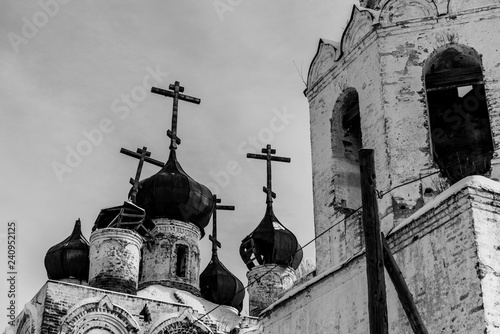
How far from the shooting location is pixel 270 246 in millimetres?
19625

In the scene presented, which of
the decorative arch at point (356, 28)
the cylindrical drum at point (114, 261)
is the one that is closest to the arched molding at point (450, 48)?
the decorative arch at point (356, 28)

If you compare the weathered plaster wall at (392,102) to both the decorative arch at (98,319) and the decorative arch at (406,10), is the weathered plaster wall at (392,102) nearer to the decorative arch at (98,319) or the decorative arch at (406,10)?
the decorative arch at (406,10)

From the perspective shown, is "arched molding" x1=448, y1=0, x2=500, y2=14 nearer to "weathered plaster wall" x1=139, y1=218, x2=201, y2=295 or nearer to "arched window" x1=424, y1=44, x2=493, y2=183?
"arched window" x1=424, y1=44, x2=493, y2=183

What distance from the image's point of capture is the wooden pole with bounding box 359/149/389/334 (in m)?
6.06

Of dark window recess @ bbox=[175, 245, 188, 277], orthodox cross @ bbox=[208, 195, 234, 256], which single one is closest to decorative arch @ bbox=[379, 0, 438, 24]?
dark window recess @ bbox=[175, 245, 188, 277]

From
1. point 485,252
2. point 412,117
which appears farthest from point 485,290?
point 412,117

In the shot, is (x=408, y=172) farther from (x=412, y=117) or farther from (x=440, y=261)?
(x=440, y=261)

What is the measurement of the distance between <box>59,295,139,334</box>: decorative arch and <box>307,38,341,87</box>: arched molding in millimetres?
8866

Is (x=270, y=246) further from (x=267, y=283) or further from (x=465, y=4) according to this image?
(x=465, y=4)

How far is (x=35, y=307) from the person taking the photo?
16531 mm

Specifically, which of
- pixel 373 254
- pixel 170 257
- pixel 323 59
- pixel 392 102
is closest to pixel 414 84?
pixel 392 102

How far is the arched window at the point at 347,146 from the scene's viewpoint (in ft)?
26.1

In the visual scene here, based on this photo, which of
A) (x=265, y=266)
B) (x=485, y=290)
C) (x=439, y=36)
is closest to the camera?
(x=485, y=290)

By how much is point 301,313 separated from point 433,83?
2.15 meters
